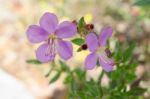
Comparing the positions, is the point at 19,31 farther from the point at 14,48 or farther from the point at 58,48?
the point at 58,48

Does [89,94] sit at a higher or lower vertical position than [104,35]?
lower

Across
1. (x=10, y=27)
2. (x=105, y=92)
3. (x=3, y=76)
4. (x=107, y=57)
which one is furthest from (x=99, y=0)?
(x=107, y=57)

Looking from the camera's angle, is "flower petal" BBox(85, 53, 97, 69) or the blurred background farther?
the blurred background

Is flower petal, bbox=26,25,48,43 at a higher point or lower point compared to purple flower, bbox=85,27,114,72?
higher

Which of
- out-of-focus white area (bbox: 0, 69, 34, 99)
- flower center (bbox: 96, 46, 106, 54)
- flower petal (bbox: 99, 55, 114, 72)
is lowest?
out-of-focus white area (bbox: 0, 69, 34, 99)

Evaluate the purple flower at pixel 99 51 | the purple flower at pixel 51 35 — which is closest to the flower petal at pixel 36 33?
the purple flower at pixel 51 35

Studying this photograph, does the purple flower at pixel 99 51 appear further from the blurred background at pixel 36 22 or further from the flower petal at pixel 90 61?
the blurred background at pixel 36 22

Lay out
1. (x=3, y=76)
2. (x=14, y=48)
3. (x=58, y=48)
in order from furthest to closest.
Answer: (x=14, y=48), (x=3, y=76), (x=58, y=48)

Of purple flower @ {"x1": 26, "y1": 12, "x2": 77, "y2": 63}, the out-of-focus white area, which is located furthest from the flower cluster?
the out-of-focus white area

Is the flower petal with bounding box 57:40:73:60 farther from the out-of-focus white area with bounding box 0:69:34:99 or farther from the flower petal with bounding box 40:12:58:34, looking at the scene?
the out-of-focus white area with bounding box 0:69:34:99
